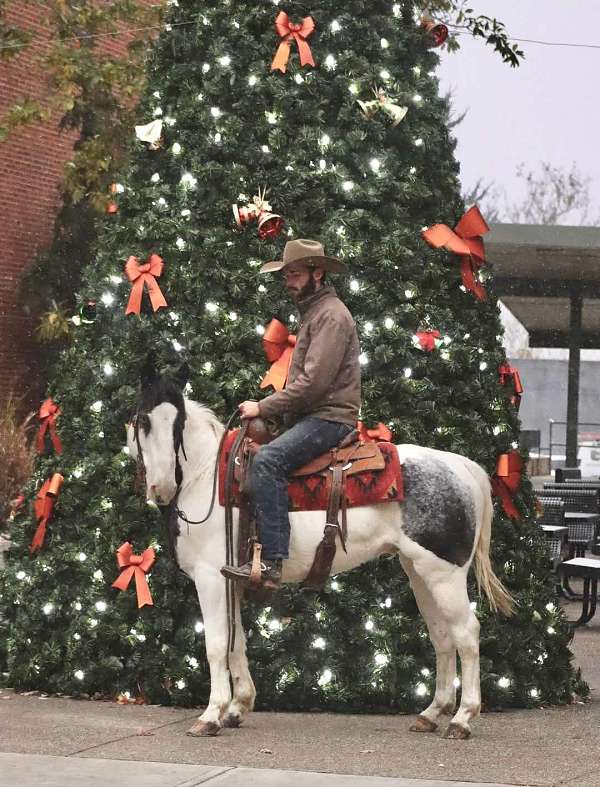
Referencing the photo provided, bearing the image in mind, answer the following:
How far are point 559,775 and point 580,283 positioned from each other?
16.3 metres

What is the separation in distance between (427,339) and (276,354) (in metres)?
0.95

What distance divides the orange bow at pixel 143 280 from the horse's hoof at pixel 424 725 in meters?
2.92

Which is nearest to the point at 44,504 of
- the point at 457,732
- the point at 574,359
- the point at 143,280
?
the point at 143,280

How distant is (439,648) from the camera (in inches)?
294

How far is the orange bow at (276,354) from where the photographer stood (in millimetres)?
8039

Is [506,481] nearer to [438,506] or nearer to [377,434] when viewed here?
[377,434]

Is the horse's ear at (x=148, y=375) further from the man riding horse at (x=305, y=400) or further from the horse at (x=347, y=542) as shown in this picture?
the man riding horse at (x=305, y=400)

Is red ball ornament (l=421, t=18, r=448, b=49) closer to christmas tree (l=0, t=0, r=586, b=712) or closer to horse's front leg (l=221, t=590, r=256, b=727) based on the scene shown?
christmas tree (l=0, t=0, r=586, b=712)

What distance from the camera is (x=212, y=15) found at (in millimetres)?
8547

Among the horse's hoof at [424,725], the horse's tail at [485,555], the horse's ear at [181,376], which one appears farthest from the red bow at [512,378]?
the horse's ear at [181,376]

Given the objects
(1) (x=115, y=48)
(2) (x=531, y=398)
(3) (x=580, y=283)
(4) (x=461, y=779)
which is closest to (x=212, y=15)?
(4) (x=461, y=779)

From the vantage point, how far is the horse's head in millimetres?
7062

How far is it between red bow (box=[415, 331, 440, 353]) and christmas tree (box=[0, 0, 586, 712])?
1cm

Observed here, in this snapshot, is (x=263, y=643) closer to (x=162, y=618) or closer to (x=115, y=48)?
(x=162, y=618)
